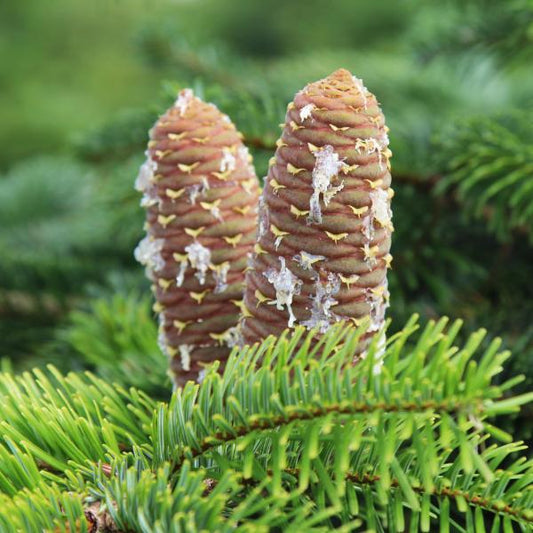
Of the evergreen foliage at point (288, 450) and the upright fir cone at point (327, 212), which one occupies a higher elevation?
the upright fir cone at point (327, 212)

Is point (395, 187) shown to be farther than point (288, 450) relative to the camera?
Yes

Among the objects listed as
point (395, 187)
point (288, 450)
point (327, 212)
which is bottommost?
point (288, 450)

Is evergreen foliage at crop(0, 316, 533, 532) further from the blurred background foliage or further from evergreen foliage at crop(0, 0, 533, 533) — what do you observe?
the blurred background foliage

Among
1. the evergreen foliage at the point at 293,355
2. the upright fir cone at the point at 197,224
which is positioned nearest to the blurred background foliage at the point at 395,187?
the evergreen foliage at the point at 293,355

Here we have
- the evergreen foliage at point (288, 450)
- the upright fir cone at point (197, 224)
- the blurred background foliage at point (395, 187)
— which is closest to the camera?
the evergreen foliage at point (288, 450)

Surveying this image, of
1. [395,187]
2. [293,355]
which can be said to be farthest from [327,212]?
[395,187]

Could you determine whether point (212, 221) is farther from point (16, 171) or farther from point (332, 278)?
point (16, 171)

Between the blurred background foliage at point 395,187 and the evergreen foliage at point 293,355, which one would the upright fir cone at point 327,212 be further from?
the blurred background foliage at point 395,187

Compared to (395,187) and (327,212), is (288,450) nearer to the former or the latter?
(327,212)
